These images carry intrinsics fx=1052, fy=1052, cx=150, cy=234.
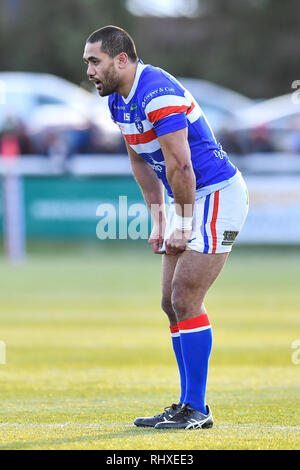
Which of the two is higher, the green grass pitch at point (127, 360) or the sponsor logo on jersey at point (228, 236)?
the sponsor logo on jersey at point (228, 236)

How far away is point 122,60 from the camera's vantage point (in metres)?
6.70

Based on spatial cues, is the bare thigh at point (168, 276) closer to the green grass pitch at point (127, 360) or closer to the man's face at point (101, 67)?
the green grass pitch at point (127, 360)

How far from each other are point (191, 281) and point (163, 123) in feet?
3.45

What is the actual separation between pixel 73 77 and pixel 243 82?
25.5 feet

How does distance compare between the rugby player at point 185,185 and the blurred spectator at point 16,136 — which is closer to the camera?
the rugby player at point 185,185

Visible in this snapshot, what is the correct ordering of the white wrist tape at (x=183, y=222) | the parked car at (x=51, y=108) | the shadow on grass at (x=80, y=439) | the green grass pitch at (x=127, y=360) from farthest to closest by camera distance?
the parked car at (x=51, y=108) → the white wrist tape at (x=183, y=222) → the green grass pitch at (x=127, y=360) → the shadow on grass at (x=80, y=439)

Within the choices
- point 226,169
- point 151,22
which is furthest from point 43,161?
point 151,22

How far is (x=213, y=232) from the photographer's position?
687 cm

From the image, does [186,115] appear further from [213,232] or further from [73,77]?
[73,77]

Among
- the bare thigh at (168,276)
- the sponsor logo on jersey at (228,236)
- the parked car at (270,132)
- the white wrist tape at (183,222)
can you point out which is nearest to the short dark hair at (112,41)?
the white wrist tape at (183,222)

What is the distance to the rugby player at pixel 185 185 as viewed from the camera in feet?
21.7

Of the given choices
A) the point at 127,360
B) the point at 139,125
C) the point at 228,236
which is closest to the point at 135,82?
the point at 139,125

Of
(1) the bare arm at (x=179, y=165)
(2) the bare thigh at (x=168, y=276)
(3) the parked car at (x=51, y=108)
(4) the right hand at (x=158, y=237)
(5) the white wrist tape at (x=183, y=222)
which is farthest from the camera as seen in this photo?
(3) the parked car at (x=51, y=108)

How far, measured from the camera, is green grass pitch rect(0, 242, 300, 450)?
664cm
